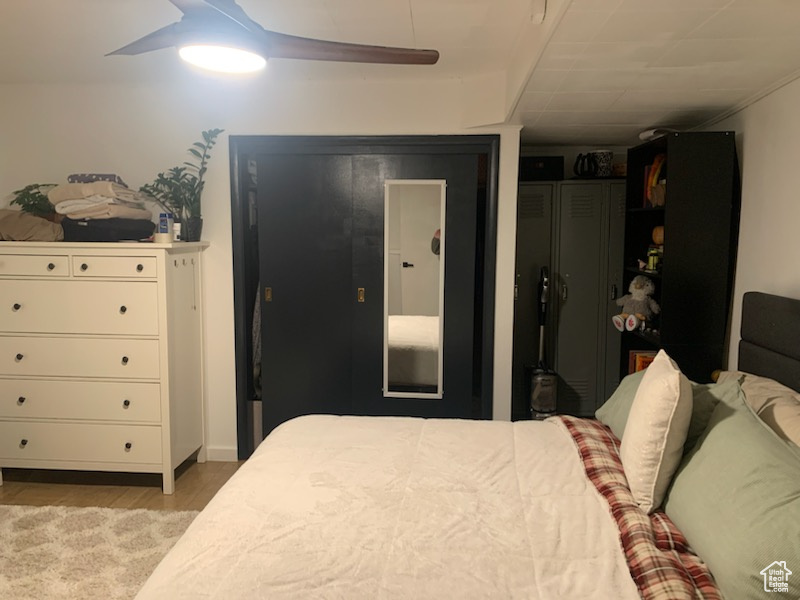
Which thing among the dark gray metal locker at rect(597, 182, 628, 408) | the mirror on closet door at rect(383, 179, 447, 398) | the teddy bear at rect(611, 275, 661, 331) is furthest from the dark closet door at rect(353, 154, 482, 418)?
the dark gray metal locker at rect(597, 182, 628, 408)

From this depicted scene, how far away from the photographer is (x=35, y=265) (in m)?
3.24

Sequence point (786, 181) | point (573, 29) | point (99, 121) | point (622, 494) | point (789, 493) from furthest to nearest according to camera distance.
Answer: point (99, 121) → point (786, 181) → point (573, 29) → point (622, 494) → point (789, 493)

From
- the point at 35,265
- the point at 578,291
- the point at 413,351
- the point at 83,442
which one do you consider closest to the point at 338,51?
the point at 413,351

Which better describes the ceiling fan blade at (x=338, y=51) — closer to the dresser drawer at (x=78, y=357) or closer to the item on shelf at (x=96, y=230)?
the item on shelf at (x=96, y=230)

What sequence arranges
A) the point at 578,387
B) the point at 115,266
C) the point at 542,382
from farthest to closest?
the point at 578,387 < the point at 542,382 < the point at 115,266

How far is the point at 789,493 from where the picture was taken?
1.31 metres

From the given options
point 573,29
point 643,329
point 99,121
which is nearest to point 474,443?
point 573,29

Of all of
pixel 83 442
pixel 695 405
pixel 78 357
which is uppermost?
pixel 695 405

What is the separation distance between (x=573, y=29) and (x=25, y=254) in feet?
9.61

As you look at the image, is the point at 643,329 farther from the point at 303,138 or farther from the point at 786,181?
the point at 303,138

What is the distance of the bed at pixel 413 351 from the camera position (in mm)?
3730

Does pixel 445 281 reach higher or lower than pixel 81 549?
higher

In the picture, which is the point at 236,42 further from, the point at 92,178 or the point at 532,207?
the point at 532,207

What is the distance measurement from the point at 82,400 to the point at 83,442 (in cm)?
23
